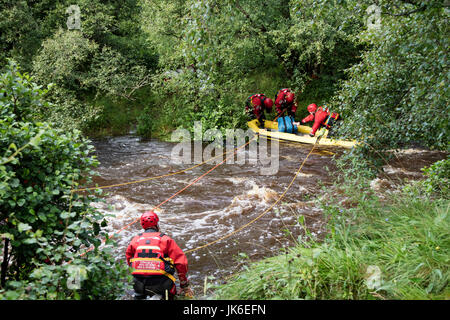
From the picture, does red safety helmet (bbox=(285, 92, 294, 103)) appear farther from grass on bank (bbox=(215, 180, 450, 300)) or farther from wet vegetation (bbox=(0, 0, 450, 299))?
grass on bank (bbox=(215, 180, 450, 300))

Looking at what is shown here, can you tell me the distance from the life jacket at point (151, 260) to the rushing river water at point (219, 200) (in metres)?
0.58

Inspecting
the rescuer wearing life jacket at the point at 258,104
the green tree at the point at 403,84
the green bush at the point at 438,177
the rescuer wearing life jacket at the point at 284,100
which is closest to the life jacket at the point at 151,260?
the green bush at the point at 438,177

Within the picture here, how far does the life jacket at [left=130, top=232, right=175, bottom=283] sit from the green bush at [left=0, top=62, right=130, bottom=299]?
113 cm

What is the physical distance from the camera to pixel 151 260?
4047mm

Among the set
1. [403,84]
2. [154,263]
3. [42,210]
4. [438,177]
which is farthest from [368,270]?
[403,84]

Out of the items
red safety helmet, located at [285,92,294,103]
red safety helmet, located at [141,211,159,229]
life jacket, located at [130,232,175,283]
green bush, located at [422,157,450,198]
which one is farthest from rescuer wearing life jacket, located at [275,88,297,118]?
life jacket, located at [130,232,175,283]

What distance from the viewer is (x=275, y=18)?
42.4ft

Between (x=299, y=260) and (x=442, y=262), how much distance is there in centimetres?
113

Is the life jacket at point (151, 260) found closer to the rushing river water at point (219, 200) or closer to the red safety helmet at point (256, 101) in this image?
the rushing river water at point (219, 200)

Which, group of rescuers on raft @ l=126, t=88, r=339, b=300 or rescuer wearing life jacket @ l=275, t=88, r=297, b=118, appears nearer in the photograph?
group of rescuers on raft @ l=126, t=88, r=339, b=300

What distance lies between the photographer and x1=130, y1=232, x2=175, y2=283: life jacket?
404 centimetres

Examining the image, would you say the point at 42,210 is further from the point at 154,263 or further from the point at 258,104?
the point at 258,104

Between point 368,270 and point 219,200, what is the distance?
5.14m
